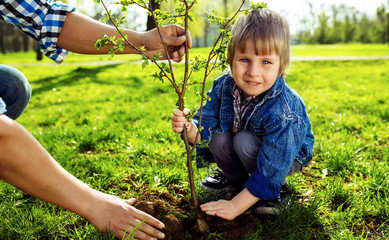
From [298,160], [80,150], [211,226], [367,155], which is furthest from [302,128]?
[80,150]

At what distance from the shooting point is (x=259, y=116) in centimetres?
212

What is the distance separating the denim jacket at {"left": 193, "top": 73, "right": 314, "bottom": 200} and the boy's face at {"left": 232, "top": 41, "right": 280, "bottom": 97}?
93 mm

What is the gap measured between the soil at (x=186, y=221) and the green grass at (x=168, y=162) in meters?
0.12

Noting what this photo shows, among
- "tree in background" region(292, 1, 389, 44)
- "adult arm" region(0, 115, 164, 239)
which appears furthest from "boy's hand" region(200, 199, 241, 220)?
"tree in background" region(292, 1, 389, 44)

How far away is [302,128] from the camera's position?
2.04 meters

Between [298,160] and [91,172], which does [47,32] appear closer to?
[91,172]

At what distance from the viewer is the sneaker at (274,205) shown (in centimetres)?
210

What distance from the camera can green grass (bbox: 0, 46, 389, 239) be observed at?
2.02 meters

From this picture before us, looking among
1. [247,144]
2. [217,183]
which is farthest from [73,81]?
[247,144]

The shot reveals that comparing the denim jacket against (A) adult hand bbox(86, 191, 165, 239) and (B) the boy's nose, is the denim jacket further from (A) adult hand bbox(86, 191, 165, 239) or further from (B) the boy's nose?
(A) adult hand bbox(86, 191, 165, 239)

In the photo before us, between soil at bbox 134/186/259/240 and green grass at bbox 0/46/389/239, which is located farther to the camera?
green grass at bbox 0/46/389/239

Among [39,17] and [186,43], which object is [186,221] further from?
[39,17]

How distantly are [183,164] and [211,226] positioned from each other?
0.99 m

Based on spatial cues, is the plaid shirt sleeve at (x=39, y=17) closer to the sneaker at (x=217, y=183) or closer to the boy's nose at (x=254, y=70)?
the boy's nose at (x=254, y=70)
